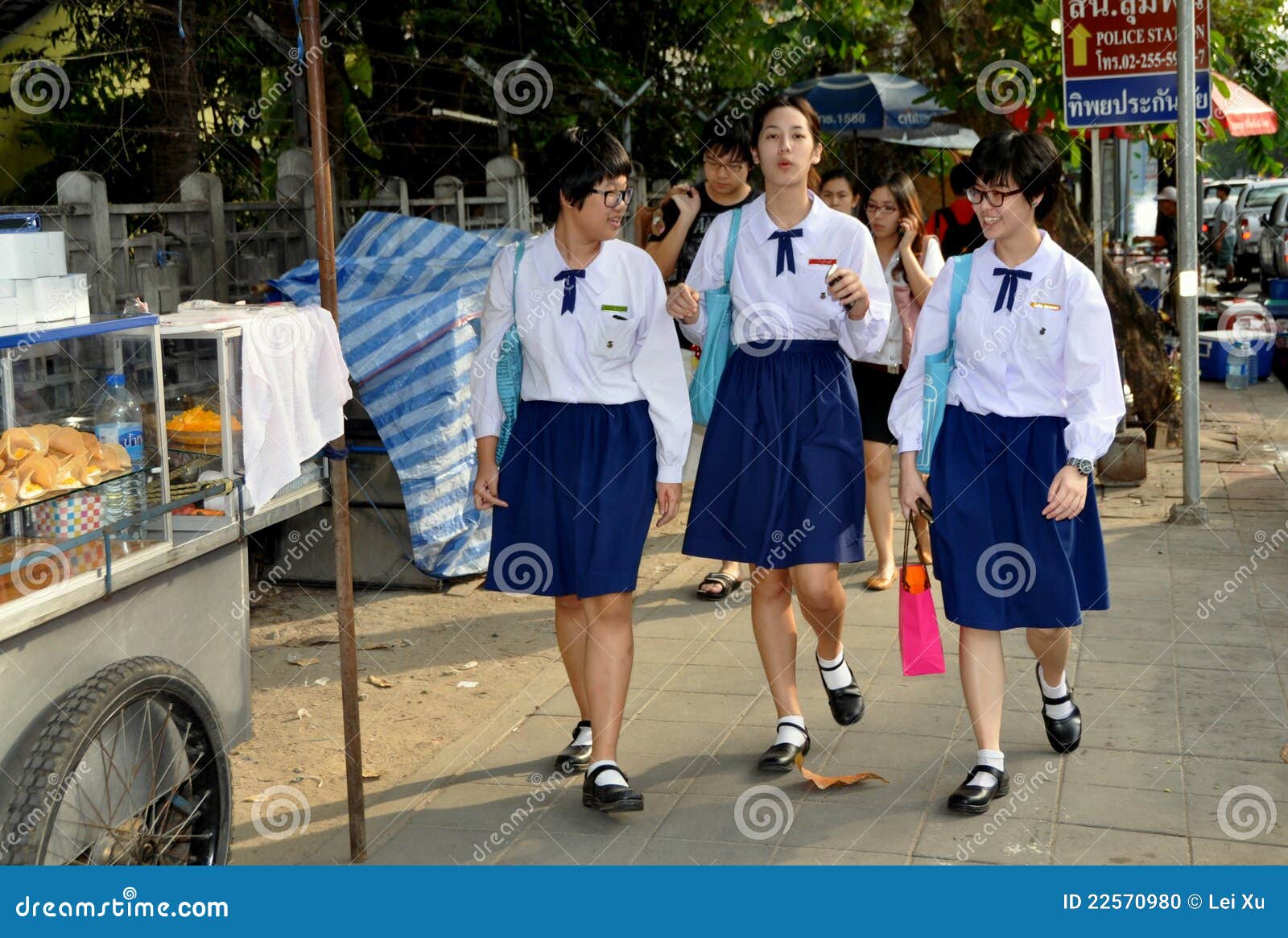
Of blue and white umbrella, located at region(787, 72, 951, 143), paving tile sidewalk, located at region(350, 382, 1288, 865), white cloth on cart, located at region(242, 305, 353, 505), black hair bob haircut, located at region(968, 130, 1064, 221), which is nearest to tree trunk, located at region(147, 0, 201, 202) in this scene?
white cloth on cart, located at region(242, 305, 353, 505)

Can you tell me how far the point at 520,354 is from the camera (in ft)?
13.9

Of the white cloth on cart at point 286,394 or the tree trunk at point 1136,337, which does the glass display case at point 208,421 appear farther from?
the tree trunk at point 1136,337

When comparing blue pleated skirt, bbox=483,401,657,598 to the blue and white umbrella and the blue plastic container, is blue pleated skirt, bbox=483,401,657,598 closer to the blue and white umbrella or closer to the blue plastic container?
the blue plastic container

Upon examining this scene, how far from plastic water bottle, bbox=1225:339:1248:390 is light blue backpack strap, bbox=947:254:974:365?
9.32 m

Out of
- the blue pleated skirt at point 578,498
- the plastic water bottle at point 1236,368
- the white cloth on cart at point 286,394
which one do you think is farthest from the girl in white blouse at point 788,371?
the plastic water bottle at point 1236,368

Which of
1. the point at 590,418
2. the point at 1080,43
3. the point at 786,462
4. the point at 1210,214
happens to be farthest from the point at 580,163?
the point at 1210,214

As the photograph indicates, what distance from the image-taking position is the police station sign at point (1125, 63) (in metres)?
7.79

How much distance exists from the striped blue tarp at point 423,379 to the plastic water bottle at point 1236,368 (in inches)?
317

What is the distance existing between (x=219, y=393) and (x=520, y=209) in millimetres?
5926

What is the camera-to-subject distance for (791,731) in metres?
4.50

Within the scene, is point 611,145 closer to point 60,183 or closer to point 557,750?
point 557,750

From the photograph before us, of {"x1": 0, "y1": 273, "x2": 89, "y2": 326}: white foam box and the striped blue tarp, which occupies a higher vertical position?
{"x1": 0, "y1": 273, "x2": 89, "y2": 326}: white foam box

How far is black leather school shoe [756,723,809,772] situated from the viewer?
4.43 m

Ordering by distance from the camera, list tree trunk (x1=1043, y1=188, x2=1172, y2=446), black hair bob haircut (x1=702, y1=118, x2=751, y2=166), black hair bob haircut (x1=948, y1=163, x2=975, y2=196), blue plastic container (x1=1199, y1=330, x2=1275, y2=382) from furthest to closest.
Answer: blue plastic container (x1=1199, y1=330, x2=1275, y2=382), tree trunk (x1=1043, y1=188, x2=1172, y2=446), black hair bob haircut (x1=702, y1=118, x2=751, y2=166), black hair bob haircut (x1=948, y1=163, x2=975, y2=196)
